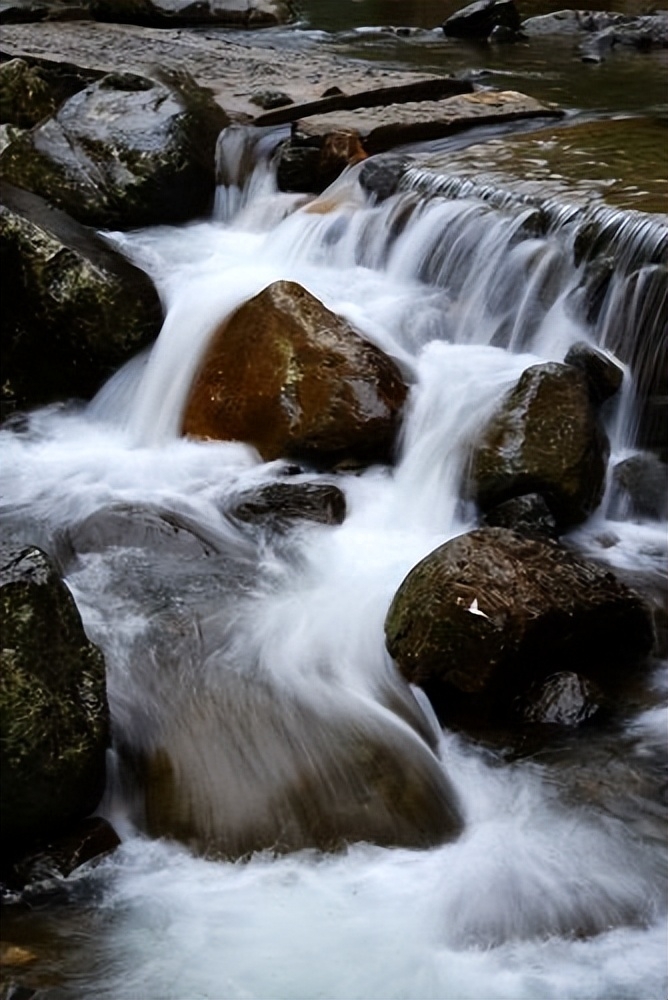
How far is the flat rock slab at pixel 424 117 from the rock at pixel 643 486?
4.02m

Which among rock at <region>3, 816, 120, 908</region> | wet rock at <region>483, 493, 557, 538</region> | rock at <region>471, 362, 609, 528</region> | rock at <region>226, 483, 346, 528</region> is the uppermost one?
rock at <region>471, 362, 609, 528</region>

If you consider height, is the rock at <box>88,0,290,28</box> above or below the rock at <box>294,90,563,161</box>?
above

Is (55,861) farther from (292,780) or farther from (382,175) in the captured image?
(382,175)

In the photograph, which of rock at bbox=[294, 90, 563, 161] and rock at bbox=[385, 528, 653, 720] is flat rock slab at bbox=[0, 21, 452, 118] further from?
rock at bbox=[385, 528, 653, 720]

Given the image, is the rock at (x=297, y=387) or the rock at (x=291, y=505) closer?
the rock at (x=291, y=505)

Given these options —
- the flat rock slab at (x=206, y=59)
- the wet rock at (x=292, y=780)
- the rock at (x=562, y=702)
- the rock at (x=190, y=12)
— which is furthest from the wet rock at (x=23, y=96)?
the rock at (x=562, y=702)

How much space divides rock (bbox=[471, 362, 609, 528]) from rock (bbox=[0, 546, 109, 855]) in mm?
2454

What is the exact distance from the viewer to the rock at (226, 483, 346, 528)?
6094 mm

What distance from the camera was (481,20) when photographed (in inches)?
628

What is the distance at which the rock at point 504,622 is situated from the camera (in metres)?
4.72

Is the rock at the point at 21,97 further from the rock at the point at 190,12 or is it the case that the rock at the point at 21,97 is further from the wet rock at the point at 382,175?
the rock at the point at 190,12

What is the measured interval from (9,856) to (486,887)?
1.60m

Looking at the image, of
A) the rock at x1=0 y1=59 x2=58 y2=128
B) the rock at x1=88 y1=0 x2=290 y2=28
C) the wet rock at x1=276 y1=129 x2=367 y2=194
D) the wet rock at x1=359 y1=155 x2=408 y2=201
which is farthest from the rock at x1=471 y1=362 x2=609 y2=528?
the rock at x1=88 y1=0 x2=290 y2=28

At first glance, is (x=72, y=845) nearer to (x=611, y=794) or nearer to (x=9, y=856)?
(x=9, y=856)
